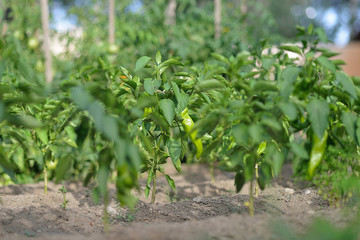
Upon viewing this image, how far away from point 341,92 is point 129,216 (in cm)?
109

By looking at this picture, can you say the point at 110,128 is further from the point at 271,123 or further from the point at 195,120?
the point at 195,120

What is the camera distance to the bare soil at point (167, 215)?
1383mm

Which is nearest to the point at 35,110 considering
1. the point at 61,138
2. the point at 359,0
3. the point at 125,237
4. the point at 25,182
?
the point at 61,138

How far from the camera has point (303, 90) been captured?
1889mm

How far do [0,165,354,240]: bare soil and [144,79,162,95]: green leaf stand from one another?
1.80 ft

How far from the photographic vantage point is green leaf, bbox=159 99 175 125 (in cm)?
183

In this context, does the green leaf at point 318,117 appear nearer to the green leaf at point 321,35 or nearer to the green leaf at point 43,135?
the green leaf at point 321,35

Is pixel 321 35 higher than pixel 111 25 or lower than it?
lower

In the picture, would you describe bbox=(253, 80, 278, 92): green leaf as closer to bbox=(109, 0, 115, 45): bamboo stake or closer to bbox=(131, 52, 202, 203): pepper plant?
bbox=(131, 52, 202, 203): pepper plant

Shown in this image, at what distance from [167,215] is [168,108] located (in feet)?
1.89

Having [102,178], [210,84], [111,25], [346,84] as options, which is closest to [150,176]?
[210,84]

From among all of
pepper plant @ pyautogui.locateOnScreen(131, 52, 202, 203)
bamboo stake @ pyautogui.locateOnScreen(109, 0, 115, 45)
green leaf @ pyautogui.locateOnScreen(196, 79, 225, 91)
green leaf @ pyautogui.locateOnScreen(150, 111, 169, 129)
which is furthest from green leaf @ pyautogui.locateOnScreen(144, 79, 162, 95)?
bamboo stake @ pyautogui.locateOnScreen(109, 0, 115, 45)

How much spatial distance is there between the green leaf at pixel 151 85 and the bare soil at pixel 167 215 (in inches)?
21.6

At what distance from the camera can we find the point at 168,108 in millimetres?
1856
